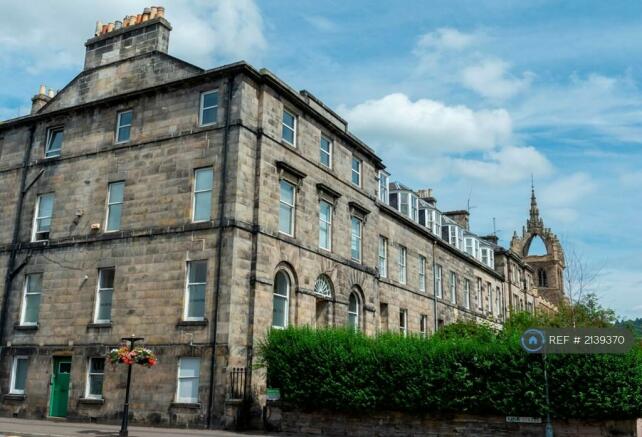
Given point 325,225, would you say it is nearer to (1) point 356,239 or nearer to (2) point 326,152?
(1) point 356,239

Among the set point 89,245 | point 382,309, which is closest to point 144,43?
point 89,245

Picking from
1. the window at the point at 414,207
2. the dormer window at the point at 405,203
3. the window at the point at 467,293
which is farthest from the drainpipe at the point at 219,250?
the window at the point at 467,293

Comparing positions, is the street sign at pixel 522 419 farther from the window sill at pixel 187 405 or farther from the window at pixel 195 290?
the window at pixel 195 290

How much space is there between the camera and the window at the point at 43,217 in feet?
91.0

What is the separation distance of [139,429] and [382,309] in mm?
Result: 16541

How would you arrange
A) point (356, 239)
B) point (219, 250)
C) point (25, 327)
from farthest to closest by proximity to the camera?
1. point (356, 239)
2. point (25, 327)
3. point (219, 250)

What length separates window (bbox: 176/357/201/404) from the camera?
73.5ft

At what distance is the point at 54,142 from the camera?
29125 millimetres

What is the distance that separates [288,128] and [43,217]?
11149 mm

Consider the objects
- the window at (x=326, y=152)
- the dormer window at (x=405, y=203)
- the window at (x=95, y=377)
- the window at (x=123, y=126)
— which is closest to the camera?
the window at (x=95, y=377)

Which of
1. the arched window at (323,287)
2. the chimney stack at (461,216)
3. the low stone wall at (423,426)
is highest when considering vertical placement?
the chimney stack at (461,216)

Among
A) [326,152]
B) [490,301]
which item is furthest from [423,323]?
[326,152]

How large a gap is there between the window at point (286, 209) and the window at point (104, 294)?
675cm

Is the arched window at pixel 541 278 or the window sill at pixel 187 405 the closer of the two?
the window sill at pixel 187 405
